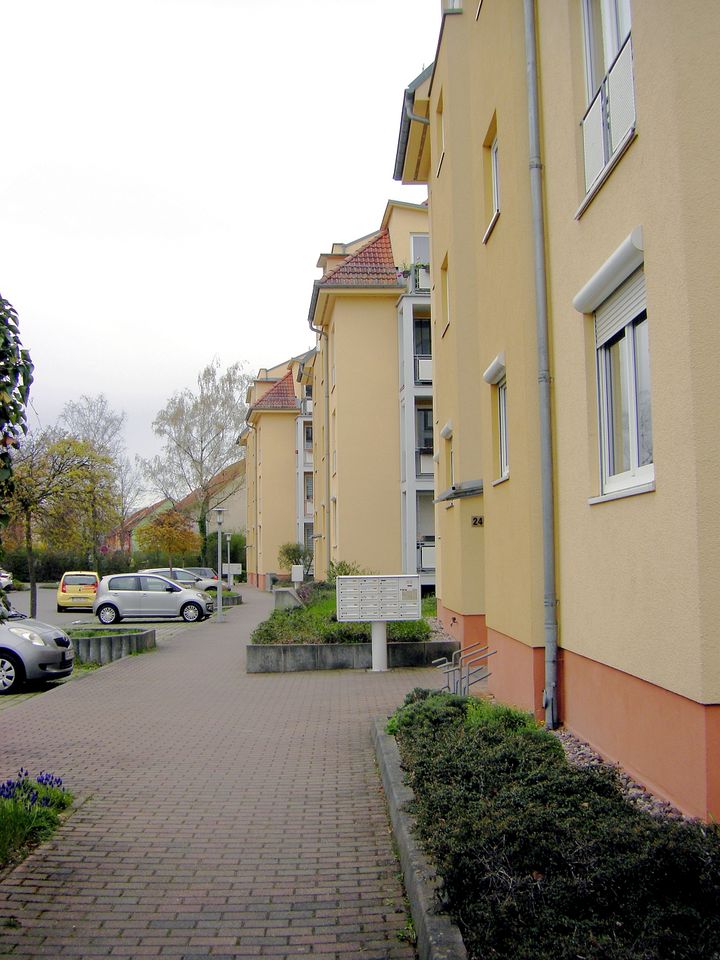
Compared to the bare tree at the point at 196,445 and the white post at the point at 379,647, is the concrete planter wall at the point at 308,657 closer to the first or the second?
the white post at the point at 379,647

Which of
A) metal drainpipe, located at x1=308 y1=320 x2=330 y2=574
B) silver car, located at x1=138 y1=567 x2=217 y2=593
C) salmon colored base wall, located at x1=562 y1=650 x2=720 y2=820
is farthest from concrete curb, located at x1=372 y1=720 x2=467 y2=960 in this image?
silver car, located at x1=138 y1=567 x2=217 y2=593

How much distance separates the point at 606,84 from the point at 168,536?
44.6m

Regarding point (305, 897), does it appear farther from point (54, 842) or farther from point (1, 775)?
point (1, 775)

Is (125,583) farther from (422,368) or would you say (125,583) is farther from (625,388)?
(625,388)

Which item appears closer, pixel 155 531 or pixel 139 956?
pixel 139 956

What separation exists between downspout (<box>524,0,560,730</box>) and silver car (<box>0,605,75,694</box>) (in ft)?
28.9

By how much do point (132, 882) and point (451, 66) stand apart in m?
13.5

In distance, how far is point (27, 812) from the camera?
20.2 feet

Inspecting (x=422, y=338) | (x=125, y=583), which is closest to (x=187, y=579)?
Result: (x=125, y=583)

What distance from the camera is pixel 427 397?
92.0 ft

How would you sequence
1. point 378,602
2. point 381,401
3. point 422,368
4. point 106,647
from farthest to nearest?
point 381,401
point 422,368
point 106,647
point 378,602

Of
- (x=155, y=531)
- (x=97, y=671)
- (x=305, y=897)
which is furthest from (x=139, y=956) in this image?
(x=155, y=531)

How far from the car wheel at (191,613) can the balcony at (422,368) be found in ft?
33.4

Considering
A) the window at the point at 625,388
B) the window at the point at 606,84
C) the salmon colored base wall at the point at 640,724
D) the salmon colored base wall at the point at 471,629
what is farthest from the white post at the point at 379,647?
the window at the point at 606,84
